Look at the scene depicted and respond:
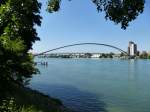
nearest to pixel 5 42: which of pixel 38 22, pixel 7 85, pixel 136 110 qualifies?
pixel 7 85

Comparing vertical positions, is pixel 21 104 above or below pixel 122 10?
below

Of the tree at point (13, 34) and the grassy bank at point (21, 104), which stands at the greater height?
the tree at point (13, 34)

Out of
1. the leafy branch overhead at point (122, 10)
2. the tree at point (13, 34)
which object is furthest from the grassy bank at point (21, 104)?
the leafy branch overhead at point (122, 10)

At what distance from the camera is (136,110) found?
42906mm

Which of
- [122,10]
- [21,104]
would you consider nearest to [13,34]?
[122,10]

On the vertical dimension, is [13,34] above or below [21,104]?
above

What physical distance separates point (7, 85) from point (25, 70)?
198cm

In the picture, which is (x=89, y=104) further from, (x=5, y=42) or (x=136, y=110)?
(x=5, y=42)

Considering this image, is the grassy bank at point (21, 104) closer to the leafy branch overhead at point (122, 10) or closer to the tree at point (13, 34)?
the tree at point (13, 34)

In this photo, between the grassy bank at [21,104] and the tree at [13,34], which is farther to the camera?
the grassy bank at [21,104]

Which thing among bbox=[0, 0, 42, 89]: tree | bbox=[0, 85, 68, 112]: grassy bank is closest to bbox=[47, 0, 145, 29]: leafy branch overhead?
bbox=[0, 0, 42, 89]: tree

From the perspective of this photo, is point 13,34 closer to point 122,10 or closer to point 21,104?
point 122,10

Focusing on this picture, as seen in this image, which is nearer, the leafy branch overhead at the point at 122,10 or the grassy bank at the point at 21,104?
the leafy branch overhead at the point at 122,10

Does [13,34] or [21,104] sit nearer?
[13,34]
